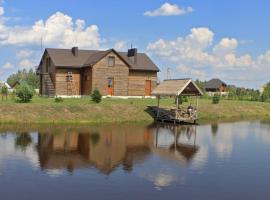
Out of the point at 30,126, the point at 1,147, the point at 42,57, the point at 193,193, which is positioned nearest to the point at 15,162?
the point at 1,147

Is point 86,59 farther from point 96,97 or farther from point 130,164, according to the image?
point 130,164

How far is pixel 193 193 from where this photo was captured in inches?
595

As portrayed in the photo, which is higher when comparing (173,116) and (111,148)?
(173,116)

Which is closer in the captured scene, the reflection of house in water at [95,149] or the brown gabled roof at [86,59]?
the reflection of house in water at [95,149]

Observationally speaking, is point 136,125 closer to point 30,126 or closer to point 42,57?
point 30,126

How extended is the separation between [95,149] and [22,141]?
544 centimetres

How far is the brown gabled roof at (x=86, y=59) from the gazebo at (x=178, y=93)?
33.7ft

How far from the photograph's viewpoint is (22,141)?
86.6 feet

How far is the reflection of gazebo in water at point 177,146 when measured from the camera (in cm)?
2296

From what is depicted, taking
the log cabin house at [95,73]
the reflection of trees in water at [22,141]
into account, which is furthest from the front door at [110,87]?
the reflection of trees in water at [22,141]

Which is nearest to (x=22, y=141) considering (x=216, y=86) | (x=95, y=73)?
(x=95, y=73)

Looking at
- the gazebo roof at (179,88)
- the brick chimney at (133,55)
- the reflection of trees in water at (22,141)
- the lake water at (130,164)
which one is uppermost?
the brick chimney at (133,55)

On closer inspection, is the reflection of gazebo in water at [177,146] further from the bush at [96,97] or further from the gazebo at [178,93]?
the bush at [96,97]

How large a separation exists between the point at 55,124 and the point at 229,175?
2127 centimetres
